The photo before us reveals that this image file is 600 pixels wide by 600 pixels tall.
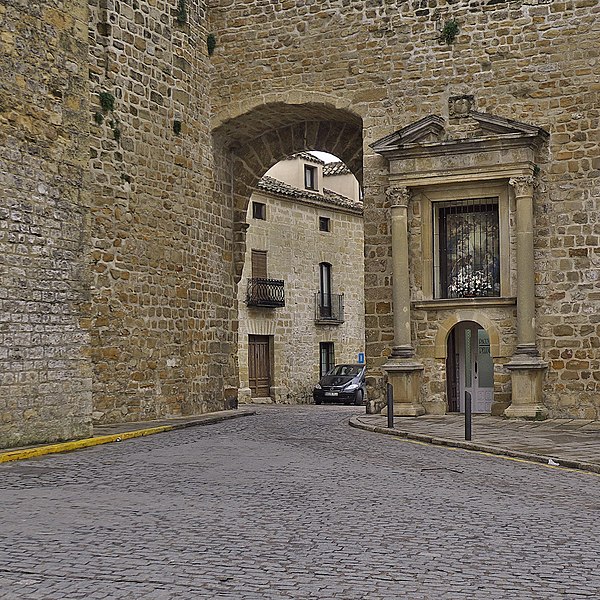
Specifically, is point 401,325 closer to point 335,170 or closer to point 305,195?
point 305,195

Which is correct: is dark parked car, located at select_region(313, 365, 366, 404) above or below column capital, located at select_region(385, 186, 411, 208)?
below

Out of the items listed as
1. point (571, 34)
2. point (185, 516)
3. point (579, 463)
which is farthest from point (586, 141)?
point (185, 516)

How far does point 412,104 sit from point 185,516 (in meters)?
12.5

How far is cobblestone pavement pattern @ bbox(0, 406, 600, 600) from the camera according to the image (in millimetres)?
5414

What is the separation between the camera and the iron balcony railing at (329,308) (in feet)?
110

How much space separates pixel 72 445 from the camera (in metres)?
12.7

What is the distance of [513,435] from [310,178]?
22257 millimetres

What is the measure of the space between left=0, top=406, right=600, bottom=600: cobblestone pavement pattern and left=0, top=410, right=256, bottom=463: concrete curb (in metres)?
0.28

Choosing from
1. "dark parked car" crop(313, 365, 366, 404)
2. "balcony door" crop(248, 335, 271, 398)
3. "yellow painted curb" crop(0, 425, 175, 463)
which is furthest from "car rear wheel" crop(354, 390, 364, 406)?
"yellow painted curb" crop(0, 425, 175, 463)

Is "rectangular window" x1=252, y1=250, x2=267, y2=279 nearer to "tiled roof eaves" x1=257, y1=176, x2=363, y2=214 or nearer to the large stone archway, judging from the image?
"tiled roof eaves" x1=257, y1=176, x2=363, y2=214

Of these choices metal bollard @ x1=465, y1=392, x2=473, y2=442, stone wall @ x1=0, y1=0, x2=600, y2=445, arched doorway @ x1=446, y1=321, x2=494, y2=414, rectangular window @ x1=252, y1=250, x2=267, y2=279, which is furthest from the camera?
rectangular window @ x1=252, y1=250, x2=267, y2=279

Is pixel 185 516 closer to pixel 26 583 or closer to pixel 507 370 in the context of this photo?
pixel 26 583

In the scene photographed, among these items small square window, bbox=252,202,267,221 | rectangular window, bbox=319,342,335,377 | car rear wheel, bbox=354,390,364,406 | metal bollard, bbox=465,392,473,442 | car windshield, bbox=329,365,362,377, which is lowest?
car rear wheel, bbox=354,390,364,406

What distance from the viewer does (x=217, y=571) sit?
5707 mm
